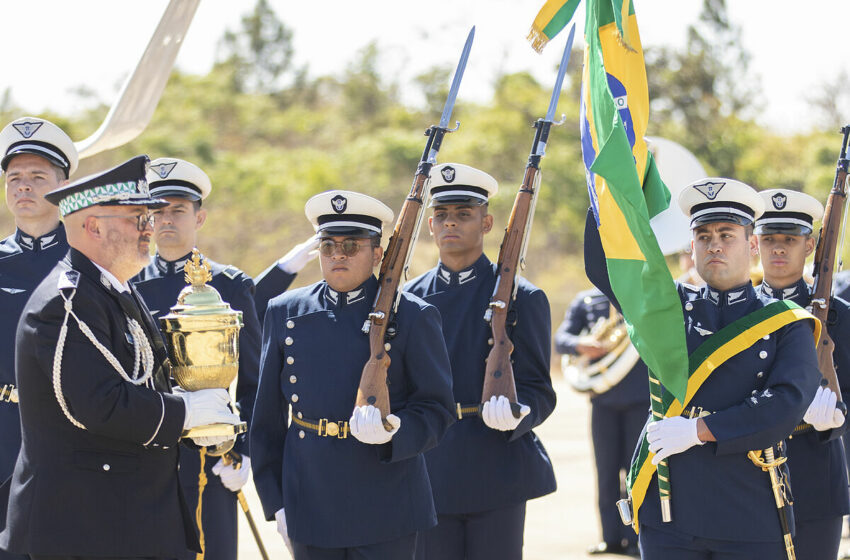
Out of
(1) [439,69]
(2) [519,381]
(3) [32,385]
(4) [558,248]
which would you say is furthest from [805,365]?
(1) [439,69]

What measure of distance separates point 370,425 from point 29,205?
194 cm

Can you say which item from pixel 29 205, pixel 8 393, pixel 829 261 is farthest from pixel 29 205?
pixel 829 261

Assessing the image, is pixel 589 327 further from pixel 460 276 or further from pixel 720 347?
pixel 720 347

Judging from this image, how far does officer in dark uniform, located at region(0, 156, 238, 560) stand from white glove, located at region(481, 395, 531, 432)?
124 centimetres

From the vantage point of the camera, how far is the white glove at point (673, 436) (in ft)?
12.7

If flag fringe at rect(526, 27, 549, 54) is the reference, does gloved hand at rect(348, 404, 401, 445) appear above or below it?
below

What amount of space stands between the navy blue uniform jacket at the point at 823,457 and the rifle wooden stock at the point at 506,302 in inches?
40.7

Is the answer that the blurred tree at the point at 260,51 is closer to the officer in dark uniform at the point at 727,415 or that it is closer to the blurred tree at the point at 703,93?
the blurred tree at the point at 703,93

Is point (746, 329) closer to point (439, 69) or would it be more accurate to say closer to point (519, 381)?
point (519, 381)

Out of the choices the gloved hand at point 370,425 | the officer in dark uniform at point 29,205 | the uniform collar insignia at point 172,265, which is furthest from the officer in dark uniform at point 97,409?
the uniform collar insignia at point 172,265

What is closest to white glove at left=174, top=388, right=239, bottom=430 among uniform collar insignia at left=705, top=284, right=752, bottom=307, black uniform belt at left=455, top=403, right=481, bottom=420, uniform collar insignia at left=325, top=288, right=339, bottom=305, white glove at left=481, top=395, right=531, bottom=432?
uniform collar insignia at left=325, top=288, right=339, bottom=305

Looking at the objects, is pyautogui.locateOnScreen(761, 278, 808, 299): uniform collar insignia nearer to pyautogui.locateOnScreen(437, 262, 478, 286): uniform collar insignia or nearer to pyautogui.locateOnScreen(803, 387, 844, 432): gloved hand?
pyautogui.locateOnScreen(803, 387, 844, 432): gloved hand

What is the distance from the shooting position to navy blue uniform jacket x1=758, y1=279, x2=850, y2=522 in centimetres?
461

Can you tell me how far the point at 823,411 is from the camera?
4594 mm
